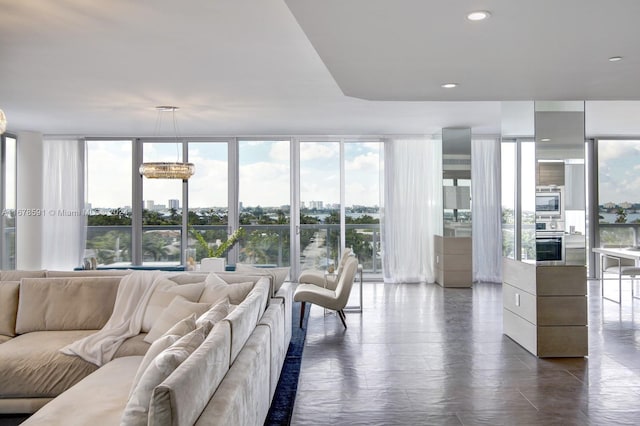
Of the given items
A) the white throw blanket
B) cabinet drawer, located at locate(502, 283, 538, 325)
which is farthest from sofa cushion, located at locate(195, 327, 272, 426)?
cabinet drawer, located at locate(502, 283, 538, 325)

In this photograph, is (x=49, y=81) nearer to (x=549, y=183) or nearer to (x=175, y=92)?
(x=175, y=92)

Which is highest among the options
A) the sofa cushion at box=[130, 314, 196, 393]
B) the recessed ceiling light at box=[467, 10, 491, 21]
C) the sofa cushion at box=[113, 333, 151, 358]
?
the recessed ceiling light at box=[467, 10, 491, 21]

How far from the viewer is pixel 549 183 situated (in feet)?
15.4

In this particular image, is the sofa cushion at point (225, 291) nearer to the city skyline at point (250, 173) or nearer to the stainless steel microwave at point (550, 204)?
the stainless steel microwave at point (550, 204)

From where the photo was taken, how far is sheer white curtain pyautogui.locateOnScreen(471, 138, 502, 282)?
9.32m

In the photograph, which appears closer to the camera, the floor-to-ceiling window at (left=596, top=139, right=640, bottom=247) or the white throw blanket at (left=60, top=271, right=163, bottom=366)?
the white throw blanket at (left=60, top=271, right=163, bottom=366)

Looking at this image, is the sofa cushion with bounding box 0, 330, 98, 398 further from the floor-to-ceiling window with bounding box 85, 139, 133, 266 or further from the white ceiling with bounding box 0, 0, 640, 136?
the floor-to-ceiling window with bounding box 85, 139, 133, 266

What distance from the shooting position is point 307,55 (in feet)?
14.1

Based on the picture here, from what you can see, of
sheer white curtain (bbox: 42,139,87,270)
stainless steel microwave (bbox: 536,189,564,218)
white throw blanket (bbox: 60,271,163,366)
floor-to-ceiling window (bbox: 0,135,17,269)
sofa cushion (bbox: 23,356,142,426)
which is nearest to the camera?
sofa cushion (bbox: 23,356,142,426)

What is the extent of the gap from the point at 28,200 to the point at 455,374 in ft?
25.6

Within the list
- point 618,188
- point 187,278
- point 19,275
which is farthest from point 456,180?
point 19,275

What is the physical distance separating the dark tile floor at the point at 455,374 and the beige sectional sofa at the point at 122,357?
1.74ft

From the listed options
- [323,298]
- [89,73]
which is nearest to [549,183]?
[323,298]

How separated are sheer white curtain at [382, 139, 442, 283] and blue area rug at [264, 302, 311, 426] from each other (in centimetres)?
383
